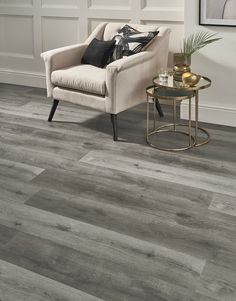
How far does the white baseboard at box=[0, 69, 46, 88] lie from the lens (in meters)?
4.85

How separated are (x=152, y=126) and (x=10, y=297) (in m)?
2.16

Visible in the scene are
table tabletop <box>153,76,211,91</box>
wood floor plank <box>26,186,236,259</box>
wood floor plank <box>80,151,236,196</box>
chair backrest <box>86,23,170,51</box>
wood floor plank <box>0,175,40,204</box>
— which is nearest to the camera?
wood floor plank <box>26,186,236,259</box>

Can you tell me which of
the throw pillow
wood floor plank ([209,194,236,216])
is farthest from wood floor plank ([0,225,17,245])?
the throw pillow

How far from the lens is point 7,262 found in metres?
2.01

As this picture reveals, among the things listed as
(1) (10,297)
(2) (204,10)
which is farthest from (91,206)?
(2) (204,10)

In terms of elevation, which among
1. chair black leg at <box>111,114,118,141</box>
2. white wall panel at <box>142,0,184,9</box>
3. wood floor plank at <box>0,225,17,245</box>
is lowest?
wood floor plank at <box>0,225,17,245</box>

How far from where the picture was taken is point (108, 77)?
3197 millimetres

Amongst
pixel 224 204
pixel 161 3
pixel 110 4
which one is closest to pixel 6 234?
pixel 224 204

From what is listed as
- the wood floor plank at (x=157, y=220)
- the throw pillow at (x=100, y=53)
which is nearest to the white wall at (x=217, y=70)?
the throw pillow at (x=100, y=53)

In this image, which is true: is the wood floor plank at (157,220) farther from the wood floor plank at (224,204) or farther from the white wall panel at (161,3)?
the white wall panel at (161,3)

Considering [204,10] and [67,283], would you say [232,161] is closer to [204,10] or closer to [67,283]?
[204,10]

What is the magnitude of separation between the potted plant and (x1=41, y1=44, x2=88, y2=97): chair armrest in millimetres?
893

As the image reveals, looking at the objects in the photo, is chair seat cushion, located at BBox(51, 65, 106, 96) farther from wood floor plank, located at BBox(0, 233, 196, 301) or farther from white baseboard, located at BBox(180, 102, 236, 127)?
wood floor plank, located at BBox(0, 233, 196, 301)

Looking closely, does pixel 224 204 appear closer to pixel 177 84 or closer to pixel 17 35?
pixel 177 84
